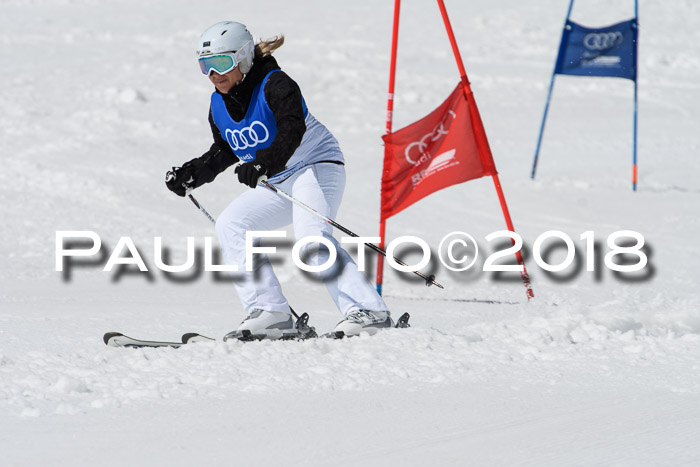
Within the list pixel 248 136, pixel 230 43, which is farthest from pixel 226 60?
pixel 248 136

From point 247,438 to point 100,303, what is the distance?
3261 millimetres

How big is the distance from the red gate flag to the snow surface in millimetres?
870

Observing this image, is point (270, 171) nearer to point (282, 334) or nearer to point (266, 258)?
point (266, 258)

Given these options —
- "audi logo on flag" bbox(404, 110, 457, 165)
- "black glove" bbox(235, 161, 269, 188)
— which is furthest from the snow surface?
"audi logo on flag" bbox(404, 110, 457, 165)

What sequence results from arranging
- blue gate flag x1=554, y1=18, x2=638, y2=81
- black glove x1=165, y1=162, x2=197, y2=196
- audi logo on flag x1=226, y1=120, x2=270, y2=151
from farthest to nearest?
blue gate flag x1=554, y1=18, x2=638, y2=81 → black glove x1=165, y1=162, x2=197, y2=196 → audi logo on flag x1=226, y1=120, x2=270, y2=151

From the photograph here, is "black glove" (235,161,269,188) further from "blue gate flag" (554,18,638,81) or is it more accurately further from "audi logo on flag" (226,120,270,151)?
"blue gate flag" (554,18,638,81)

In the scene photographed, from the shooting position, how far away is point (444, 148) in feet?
19.3

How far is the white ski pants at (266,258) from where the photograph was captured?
4.22 metres

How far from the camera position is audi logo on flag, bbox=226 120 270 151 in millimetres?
4215

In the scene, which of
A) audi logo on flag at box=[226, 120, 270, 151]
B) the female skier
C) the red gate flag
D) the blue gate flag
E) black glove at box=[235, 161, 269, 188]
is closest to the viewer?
black glove at box=[235, 161, 269, 188]

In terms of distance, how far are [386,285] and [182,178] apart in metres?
2.57

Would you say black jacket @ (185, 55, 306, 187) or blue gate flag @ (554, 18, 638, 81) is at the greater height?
blue gate flag @ (554, 18, 638, 81)

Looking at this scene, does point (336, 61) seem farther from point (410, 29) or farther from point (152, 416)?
point (152, 416)

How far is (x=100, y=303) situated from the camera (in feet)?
18.7
